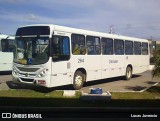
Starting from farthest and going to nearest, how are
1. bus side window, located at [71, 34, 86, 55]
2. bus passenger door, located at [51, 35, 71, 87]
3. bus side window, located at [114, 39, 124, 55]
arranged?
bus side window, located at [114, 39, 124, 55], bus side window, located at [71, 34, 86, 55], bus passenger door, located at [51, 35, 71, 87]

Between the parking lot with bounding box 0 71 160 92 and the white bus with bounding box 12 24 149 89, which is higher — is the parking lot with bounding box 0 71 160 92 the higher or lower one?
Answer: the lower one

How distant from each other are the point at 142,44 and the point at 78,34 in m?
8.47

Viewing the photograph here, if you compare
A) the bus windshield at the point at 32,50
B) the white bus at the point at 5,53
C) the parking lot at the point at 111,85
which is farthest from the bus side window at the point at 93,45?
the white bus at the point at 5,53

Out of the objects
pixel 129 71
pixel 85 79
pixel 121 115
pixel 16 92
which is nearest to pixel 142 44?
pixel 129 71

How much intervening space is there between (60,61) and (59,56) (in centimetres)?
22

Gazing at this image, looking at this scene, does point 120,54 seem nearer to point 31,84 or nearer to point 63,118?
point 31,84

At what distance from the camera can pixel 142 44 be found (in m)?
20.7

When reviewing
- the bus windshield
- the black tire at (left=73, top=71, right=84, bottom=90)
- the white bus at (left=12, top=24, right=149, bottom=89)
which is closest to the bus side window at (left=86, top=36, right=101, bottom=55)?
the white bus at (left=12, top=24, right=149, bottom=89)

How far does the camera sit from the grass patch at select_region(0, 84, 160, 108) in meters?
9.14

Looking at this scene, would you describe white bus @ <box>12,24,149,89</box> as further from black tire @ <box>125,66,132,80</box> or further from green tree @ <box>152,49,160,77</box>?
green tree @ <box>152,49,160,77</box>

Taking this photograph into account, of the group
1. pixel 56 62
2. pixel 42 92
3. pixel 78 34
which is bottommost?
pixel 42 92

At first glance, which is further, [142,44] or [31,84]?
[142,44]

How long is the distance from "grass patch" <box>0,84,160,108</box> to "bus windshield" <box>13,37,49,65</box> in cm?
131

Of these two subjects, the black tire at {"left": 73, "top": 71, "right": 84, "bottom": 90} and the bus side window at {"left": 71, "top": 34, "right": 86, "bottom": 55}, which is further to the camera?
the black tire at {"left": 73, "top": 71, "right": 84, "bottom": 90}
